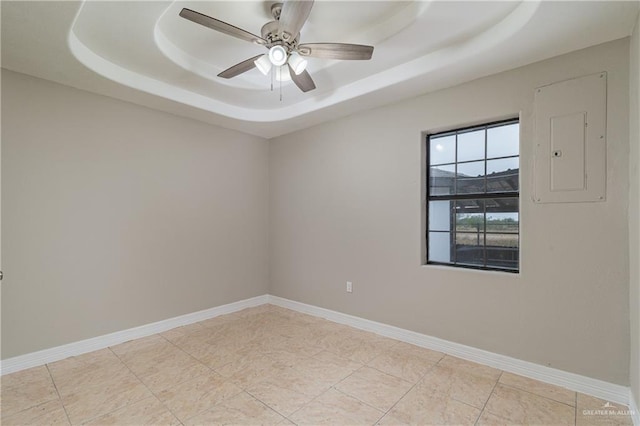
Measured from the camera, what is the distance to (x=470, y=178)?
116 inches

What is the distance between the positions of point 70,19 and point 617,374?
14.0ft

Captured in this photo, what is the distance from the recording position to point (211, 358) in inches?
111

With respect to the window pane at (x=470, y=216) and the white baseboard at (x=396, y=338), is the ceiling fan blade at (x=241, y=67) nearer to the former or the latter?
the window pane at (x=470, y=216)

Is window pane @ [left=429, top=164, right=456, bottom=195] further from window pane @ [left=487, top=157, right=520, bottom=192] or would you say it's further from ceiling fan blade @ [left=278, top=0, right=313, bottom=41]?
ceiling fan blade @ [left=278, top=0, right=313, bottom=41]

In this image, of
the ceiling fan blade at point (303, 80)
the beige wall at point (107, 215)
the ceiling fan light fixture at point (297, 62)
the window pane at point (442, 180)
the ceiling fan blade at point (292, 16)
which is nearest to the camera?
the ceiling fan blade at point (292, 16)

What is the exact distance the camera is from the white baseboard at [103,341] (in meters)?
2.59

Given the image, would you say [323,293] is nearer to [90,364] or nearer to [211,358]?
[211,358]

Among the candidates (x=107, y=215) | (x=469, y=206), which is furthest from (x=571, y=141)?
(x=107, y=215)

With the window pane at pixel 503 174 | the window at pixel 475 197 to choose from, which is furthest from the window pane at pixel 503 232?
the window pane at pixel 503 174

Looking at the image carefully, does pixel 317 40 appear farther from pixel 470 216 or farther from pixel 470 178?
pixel 470 216

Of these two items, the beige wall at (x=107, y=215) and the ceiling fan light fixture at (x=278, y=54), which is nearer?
the ceiling fan light fixture at (x=278, y=54)

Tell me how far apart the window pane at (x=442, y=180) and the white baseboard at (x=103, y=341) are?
287 centimetres

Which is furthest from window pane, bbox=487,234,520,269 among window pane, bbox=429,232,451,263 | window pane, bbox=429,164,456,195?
window pane, bbox=429,164,456,195

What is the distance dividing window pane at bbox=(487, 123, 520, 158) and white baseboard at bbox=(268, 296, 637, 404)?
172cm
